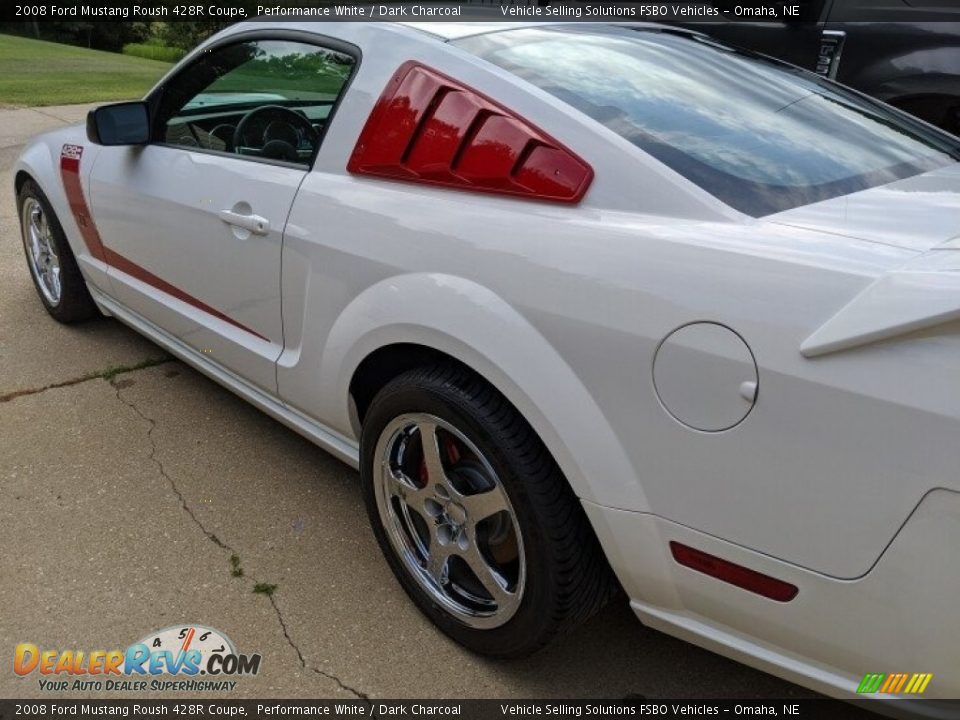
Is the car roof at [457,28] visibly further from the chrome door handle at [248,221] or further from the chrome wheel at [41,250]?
the chrome wheel at [41,250]

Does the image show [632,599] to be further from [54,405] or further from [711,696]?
[54,405]

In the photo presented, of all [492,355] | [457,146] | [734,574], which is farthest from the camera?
[457,146]

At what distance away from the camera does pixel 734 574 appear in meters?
1.56

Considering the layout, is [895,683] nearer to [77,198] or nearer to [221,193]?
[221,193]

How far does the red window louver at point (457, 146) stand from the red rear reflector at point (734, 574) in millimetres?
777

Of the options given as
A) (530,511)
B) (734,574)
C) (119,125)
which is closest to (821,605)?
(734,574)

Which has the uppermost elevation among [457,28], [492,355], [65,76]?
[457,28]

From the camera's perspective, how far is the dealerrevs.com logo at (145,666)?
2090mm

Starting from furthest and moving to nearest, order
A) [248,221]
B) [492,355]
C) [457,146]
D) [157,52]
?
[157,52] → [248,221] → [457,146] → [492,355]

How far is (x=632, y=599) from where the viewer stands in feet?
5.93

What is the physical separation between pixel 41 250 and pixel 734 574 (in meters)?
3.86

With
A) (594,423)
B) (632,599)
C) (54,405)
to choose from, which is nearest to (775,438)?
(594,423)

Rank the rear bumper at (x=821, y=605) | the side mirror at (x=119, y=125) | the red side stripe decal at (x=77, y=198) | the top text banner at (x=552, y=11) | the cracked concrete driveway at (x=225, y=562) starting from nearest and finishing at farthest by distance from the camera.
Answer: the rear bumper at (x=821, y=605), the cracked concrete driveway at (x=225, y=562), the top text banner at (x=552, y=11), the side mirror at (x=119, y=125), the red side stripe decal at (x=77, y=198)

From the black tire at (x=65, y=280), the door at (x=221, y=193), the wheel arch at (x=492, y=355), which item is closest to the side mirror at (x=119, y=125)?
the door at (x=221, y=193)
